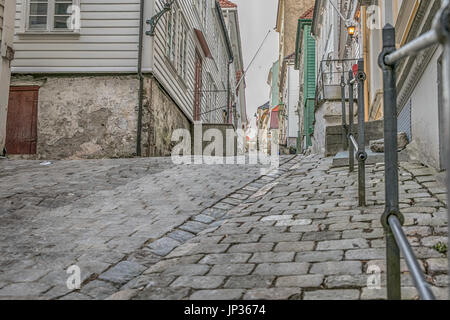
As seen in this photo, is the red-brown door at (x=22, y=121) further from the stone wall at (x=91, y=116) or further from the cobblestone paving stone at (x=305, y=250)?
the cobblestone paving stone at (x=305, y=250)

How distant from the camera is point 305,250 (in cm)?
314

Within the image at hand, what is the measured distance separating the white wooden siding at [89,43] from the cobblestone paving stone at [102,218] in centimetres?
356

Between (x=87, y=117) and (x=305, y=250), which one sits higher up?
(x=87, y=117)

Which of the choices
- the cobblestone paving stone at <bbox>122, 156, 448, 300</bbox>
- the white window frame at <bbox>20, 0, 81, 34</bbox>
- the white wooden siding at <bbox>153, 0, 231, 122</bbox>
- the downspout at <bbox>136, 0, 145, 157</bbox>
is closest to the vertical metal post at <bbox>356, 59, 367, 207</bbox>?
the cobblestone paving stone at <bbox>122, 156, 448, 300</bbox>

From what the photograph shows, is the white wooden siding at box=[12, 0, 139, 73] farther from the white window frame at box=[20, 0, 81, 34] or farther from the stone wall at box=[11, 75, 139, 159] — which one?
the stone wall at box=[11, 75, 139, 159]

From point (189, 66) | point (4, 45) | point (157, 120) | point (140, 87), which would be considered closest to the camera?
point (4, 45)

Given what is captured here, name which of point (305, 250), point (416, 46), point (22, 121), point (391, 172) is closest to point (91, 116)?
point (22, 121)

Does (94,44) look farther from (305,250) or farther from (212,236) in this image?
(305,250)

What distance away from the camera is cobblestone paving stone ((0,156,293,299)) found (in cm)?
305

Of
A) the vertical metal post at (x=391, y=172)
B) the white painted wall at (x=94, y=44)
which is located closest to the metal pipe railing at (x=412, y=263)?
the vertical metal post at (x=391, y=172)

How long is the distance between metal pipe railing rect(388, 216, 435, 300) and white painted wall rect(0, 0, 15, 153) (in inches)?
349

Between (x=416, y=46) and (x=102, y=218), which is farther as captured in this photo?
(x=102, y=218)

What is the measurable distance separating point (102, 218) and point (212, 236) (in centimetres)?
141

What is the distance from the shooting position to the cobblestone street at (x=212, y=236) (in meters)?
2.65
